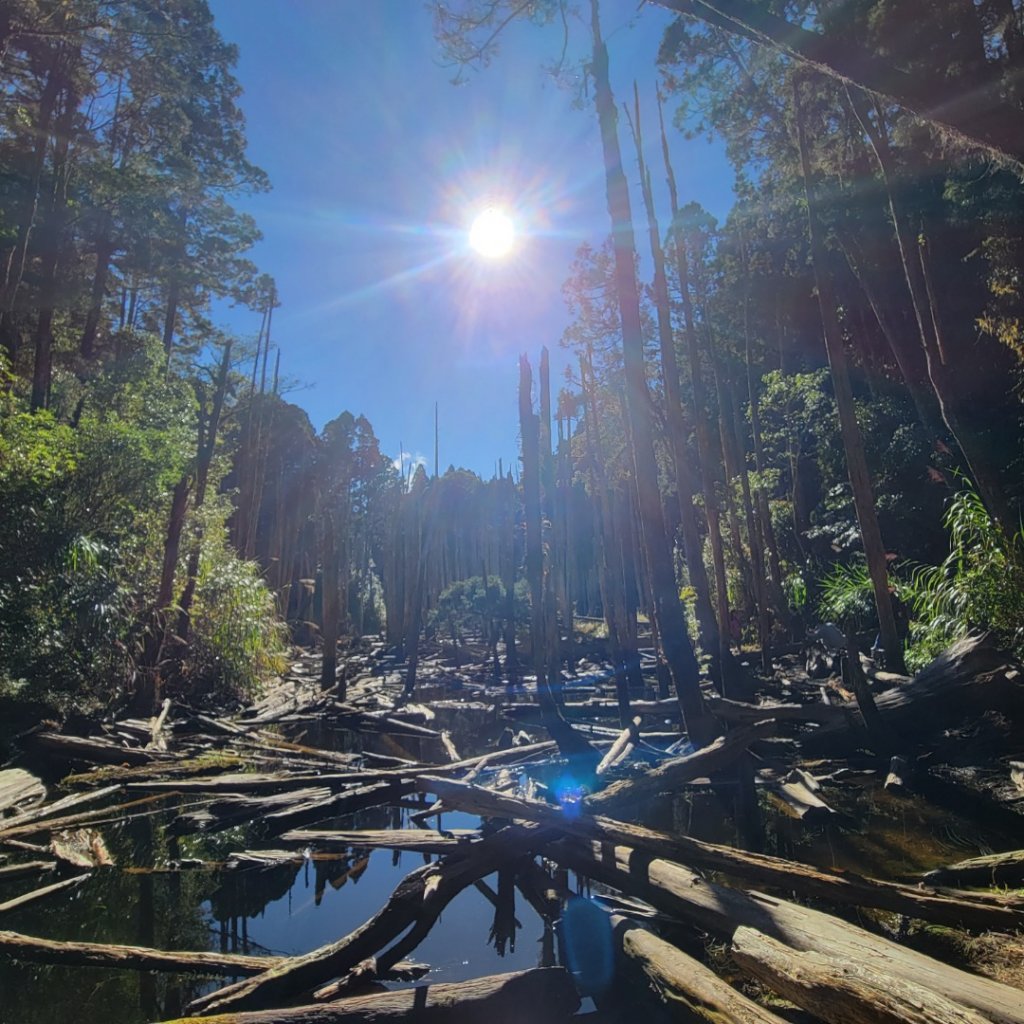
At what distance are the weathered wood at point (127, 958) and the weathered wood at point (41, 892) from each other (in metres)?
0.66

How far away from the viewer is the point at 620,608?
18.8 meters

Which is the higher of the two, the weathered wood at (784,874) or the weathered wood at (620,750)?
the weathered wood at (620,750)

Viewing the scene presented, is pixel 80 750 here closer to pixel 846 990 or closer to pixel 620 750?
pixel 620 750

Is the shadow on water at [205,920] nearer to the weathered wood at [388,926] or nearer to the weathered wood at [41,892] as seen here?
the weathered wood at [41,892]

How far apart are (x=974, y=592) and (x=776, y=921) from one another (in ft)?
23.4

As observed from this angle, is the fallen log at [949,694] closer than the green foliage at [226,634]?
Yes

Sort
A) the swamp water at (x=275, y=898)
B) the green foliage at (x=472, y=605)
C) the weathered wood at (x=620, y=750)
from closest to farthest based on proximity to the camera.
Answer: the swamp water at (x=275, y=898), the weathered wood at (x=620, y=750), the green foliage at (x=472, y=605)

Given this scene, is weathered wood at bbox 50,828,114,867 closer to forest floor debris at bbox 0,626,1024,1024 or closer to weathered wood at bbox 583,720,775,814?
forest floor debris at bbox 0,626,1024,1024

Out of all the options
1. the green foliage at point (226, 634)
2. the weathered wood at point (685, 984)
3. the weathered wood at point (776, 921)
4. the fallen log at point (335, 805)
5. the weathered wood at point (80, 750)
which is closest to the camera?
the weathered wood at point (776, 921)

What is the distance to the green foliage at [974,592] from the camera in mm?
7523

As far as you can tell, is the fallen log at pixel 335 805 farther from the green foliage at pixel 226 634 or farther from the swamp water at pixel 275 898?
the green foliage at pixel 226 634

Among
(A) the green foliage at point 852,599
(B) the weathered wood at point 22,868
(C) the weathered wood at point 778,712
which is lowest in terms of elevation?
(B) the weathered wood at point 22,868

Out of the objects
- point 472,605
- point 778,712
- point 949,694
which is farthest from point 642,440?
point 472,605

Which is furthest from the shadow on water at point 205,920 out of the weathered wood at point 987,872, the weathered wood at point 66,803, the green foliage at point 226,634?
the green foliage at point 226,634
